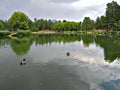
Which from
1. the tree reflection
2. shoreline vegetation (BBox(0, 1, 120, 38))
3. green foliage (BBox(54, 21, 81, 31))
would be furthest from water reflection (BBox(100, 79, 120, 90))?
green foliage (BBox(54, 21, 81, 31))

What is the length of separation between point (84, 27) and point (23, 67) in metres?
124

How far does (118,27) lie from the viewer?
99375 mm

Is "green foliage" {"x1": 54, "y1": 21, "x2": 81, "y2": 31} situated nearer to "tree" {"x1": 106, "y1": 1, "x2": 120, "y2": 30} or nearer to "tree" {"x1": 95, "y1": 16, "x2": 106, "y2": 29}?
"tree" {"x1": 95, "y1": 16, "x2": 106, "y2": 29}

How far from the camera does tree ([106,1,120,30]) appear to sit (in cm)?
11231

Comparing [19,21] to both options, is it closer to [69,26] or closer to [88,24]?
[88,24]

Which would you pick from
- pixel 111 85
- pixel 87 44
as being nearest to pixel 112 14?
pixel 87 44

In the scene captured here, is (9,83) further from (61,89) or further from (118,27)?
(118,27)

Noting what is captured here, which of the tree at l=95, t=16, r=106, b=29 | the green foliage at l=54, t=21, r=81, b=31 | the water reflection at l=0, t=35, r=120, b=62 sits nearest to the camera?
the water reflection at l=0, t=35, r=120, b=62

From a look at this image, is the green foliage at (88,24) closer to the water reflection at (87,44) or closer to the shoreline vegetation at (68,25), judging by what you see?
the shoreline vegetation at (68,25)

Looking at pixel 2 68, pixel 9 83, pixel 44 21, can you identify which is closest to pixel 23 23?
pixel 44 21

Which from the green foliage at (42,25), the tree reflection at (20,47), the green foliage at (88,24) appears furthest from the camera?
the green foliage at (42,25)

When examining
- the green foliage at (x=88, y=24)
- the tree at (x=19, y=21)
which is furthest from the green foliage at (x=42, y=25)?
the tree at (x=19, y=21)

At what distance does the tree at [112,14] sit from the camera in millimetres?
112312

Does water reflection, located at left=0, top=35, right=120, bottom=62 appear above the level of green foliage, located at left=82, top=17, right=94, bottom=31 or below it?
below
